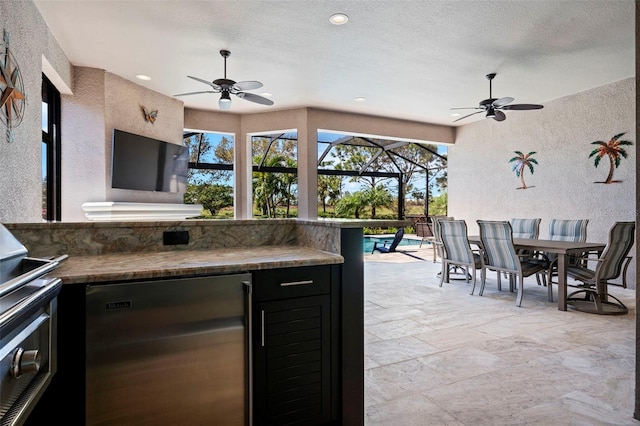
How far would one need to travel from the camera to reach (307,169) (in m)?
6.38

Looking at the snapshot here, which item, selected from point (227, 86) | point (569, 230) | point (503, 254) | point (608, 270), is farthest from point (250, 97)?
point (569, 230)

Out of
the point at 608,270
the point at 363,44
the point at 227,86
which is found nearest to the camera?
the point at 608,270

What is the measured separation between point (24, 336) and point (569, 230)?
5754 millimetres

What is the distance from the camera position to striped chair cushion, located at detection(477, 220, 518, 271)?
4023mm

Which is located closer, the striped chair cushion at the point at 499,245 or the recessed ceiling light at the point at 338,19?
the recessed ceiling light at the point at 338,19

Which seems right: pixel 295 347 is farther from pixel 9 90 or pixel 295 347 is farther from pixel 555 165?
pixel 555 165

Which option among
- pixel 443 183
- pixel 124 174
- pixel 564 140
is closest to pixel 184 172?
pixel 124 174

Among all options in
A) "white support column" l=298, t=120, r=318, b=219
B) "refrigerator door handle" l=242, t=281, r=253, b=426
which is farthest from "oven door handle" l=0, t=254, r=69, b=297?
"white support column" l=298, t=120, r=318, b=219

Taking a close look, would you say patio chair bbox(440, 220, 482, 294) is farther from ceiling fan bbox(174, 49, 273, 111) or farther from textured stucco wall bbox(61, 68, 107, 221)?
textured stucco wall bbox(61, 68, 107, 221)

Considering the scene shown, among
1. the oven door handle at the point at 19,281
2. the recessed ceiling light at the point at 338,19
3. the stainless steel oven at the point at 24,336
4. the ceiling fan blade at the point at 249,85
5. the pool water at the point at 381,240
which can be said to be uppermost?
the recessed ceiling light at the point at 338,19

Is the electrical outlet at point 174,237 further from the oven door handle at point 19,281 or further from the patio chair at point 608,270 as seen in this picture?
the patio chair at point 608,270

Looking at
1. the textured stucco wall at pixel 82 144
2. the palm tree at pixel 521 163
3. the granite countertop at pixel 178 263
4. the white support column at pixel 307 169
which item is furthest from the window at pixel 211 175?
the granite countertop at pixel 178 263

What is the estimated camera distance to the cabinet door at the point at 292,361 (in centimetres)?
156

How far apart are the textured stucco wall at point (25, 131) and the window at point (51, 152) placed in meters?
0.80
